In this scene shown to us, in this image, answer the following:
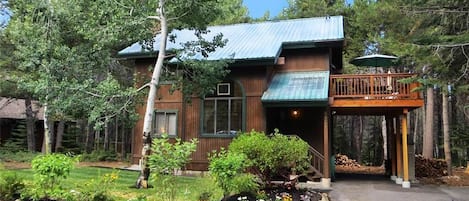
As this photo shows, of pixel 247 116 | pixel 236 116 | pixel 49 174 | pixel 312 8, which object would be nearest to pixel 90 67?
pixel 236 116

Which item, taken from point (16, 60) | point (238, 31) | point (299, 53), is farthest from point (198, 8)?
point (16, 60)

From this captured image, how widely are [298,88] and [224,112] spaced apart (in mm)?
2544

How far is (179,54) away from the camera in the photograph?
1032cm

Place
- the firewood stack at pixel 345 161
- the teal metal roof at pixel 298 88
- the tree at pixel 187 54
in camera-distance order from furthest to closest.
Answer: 1. the firewood stack at pixel 345 161
2. the teal metal roof at pixel 298 88
3. the tree at pixel 187 54

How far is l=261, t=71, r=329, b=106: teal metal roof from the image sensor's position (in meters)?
11.1

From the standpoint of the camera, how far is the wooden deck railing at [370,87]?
10961 millimetres

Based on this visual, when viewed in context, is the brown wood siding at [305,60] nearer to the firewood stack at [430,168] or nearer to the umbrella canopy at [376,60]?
the umbrella canopy at [376,60]

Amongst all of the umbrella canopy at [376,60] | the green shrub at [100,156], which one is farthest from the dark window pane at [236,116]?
the green shrub at [100,156]

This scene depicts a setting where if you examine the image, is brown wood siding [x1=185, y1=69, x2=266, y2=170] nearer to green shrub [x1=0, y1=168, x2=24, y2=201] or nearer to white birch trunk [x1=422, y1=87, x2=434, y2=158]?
green shrub [x1=0, y1=168, x2=24, y2=201]

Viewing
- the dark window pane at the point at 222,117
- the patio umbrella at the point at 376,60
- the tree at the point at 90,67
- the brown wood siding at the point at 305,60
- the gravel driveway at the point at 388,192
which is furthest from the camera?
the brown wood siding at the point at 305,60

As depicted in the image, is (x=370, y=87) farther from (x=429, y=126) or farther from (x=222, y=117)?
(x=429, y=126)

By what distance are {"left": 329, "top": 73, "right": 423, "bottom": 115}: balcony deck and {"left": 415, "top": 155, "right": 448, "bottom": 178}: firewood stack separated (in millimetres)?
3325

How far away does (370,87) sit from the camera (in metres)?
11.3

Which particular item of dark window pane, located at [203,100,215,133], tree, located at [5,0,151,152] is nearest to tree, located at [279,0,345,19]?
dark window pane, located at [203,100,215,133]
